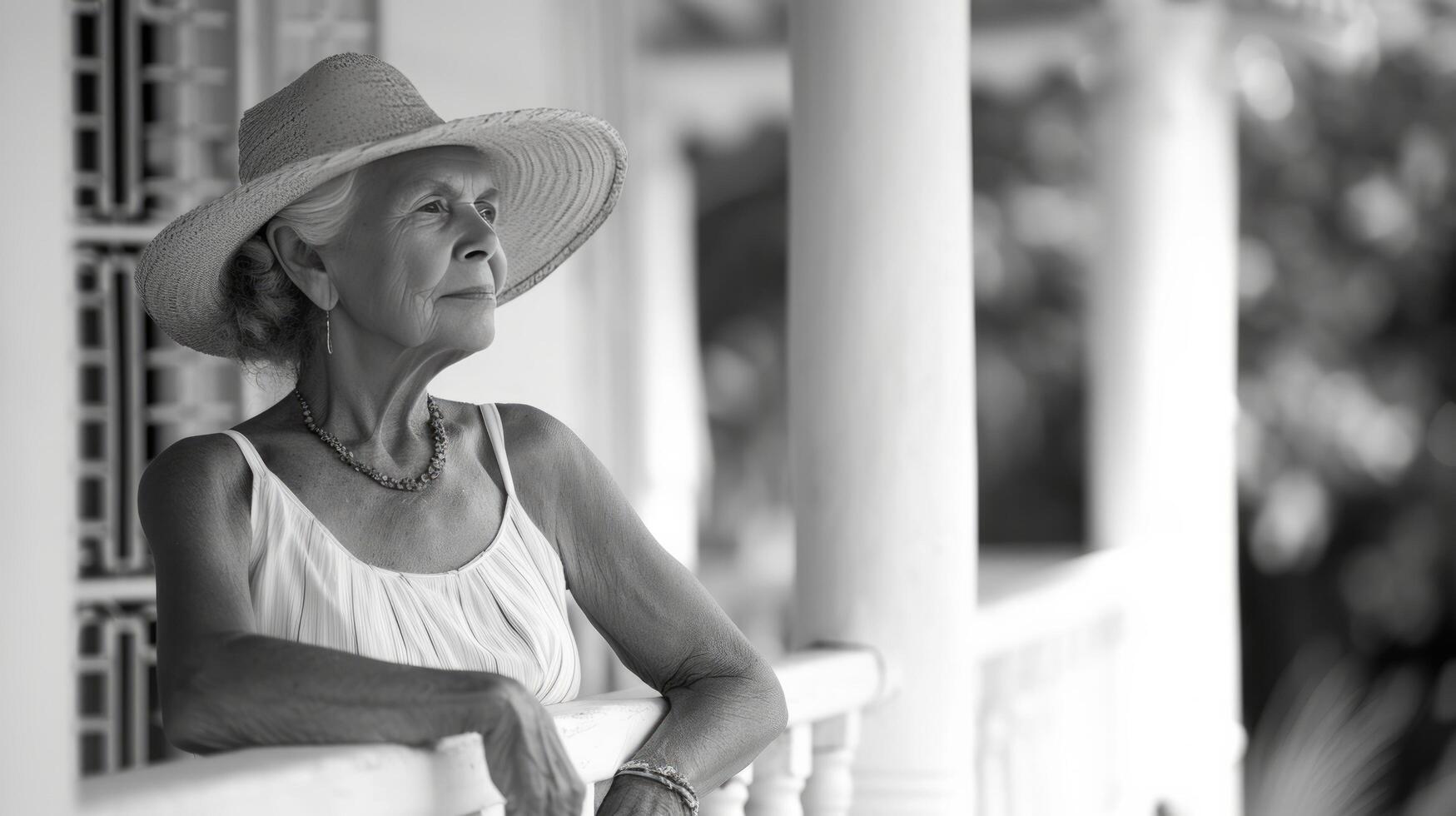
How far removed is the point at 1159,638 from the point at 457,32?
2.87 m

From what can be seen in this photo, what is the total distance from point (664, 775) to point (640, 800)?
52 millimetres

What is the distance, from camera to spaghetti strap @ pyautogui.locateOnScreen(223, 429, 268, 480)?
2098mm

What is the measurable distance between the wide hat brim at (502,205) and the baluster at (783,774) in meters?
0.87

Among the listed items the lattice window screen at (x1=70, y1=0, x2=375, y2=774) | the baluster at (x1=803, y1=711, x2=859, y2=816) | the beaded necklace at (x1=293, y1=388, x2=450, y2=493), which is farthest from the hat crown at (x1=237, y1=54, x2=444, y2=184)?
the lattice window screen at (x1=70, y1=0, x2=375, y2=774)

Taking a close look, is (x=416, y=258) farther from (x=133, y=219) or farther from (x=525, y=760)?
(x=133, y=219)

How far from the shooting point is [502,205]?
2611mm

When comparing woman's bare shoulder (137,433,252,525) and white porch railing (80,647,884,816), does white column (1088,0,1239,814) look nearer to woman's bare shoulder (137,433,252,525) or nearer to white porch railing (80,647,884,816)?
white porch railing (80,647,884,816)

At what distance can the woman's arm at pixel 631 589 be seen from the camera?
240cm

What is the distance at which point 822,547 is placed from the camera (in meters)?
3.14

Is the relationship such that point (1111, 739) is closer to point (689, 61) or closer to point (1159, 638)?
point (1159, 638)

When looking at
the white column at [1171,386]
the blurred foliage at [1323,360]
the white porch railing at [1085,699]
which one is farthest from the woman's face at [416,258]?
the blurred foliage at [1323,360]

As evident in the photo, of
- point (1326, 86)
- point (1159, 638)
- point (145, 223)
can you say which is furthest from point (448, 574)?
point (1326, 86)

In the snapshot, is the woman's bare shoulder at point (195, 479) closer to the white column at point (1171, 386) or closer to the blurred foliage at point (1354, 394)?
the white column at point (1171, 386)

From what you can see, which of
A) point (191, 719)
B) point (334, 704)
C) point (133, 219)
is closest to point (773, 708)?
point (334, 704)
